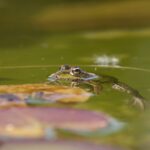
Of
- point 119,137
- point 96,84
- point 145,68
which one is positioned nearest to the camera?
point 119,137

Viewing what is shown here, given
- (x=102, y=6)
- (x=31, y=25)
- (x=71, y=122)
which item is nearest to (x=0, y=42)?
(x=31, y=25)

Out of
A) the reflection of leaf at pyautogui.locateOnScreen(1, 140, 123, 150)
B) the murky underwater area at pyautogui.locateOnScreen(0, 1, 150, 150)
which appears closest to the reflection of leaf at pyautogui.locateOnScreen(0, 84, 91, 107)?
the murky underwater area at pyautogui.locateOnScreen(0, 1, 150, 150)

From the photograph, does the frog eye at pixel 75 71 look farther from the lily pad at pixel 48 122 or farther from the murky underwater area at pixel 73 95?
the lily pad at pixel 48 122

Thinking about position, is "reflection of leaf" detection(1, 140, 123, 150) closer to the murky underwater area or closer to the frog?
the murky underwater area

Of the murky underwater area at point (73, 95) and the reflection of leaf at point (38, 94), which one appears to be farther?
the reflection of leaf at point (38, 94)

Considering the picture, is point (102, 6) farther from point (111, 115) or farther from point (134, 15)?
point (111, 115)

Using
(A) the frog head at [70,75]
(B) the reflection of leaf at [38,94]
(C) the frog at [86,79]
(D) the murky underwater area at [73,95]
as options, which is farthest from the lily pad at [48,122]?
(A) the frog head at [70,75]

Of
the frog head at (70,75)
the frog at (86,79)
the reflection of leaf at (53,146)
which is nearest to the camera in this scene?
the reflection of leaf at (53,146)

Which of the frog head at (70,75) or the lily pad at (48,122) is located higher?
the frog head at (70,75)
